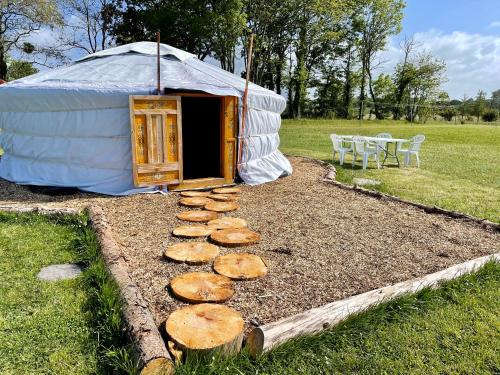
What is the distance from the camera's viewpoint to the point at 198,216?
11.2 feet

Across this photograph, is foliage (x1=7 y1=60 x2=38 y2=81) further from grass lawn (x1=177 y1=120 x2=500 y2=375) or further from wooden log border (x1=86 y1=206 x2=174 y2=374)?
grass lawn (x1=177 y1=120 x2=500 y2=375)

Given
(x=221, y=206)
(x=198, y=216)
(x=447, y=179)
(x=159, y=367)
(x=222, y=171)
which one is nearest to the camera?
(x=159, y=367)

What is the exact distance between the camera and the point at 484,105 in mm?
30281

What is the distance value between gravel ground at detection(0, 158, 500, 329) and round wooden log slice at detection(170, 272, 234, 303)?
0.19ft

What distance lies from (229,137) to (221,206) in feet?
4.38

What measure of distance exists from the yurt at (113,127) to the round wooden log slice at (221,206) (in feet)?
2.81

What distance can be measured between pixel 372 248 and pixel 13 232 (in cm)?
291

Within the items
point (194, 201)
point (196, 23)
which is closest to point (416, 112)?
point (196, 23)

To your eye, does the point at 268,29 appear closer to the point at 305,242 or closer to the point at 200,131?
the point at 200,131

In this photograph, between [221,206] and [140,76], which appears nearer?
[221,206]

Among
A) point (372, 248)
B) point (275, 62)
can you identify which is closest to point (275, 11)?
point (275, 62)

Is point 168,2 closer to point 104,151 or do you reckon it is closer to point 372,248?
point 104,151

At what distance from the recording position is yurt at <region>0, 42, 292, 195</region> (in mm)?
4121

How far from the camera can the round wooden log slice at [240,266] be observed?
7.34 feet
